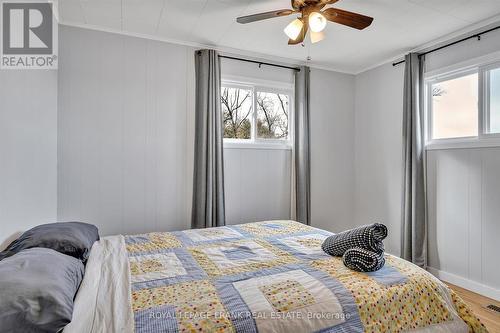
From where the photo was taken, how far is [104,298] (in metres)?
1.21

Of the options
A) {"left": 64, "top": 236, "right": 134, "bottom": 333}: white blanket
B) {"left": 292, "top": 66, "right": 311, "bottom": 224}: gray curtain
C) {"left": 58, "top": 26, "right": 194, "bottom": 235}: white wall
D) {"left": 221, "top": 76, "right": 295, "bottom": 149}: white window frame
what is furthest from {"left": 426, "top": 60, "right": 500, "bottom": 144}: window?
{"left": 64, "top": 236, "right": 134, "bottom": 333}: white blanket

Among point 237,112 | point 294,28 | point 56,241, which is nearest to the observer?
point 56,241

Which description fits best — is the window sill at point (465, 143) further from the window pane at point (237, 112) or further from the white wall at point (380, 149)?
the window pane at point (237, 112)

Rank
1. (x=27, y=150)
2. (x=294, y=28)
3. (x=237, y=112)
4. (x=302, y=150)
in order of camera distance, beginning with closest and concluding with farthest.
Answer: (x=27, y=150) < (x=294, y=28) < (x=237, y=112) < (x=302, y=150)

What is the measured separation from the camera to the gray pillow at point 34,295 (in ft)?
2.91

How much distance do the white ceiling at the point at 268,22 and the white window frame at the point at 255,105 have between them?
0.37 metres

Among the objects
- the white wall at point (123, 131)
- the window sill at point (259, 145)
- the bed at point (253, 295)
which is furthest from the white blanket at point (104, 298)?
the window sill at point (259, 145)

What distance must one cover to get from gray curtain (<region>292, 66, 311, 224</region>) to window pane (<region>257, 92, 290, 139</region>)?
6.5 inches

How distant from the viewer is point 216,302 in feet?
4.05

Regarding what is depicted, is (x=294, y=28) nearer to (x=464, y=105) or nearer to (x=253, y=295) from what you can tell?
(x=253, y=295)

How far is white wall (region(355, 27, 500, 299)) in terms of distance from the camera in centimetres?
265

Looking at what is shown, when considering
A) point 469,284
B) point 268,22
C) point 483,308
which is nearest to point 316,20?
point 268,22

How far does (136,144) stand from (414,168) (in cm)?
300

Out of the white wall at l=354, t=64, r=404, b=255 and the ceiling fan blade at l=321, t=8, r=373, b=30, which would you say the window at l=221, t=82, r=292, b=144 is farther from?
the ceiling fan blade at l=321, t=8, r=373, b=30
